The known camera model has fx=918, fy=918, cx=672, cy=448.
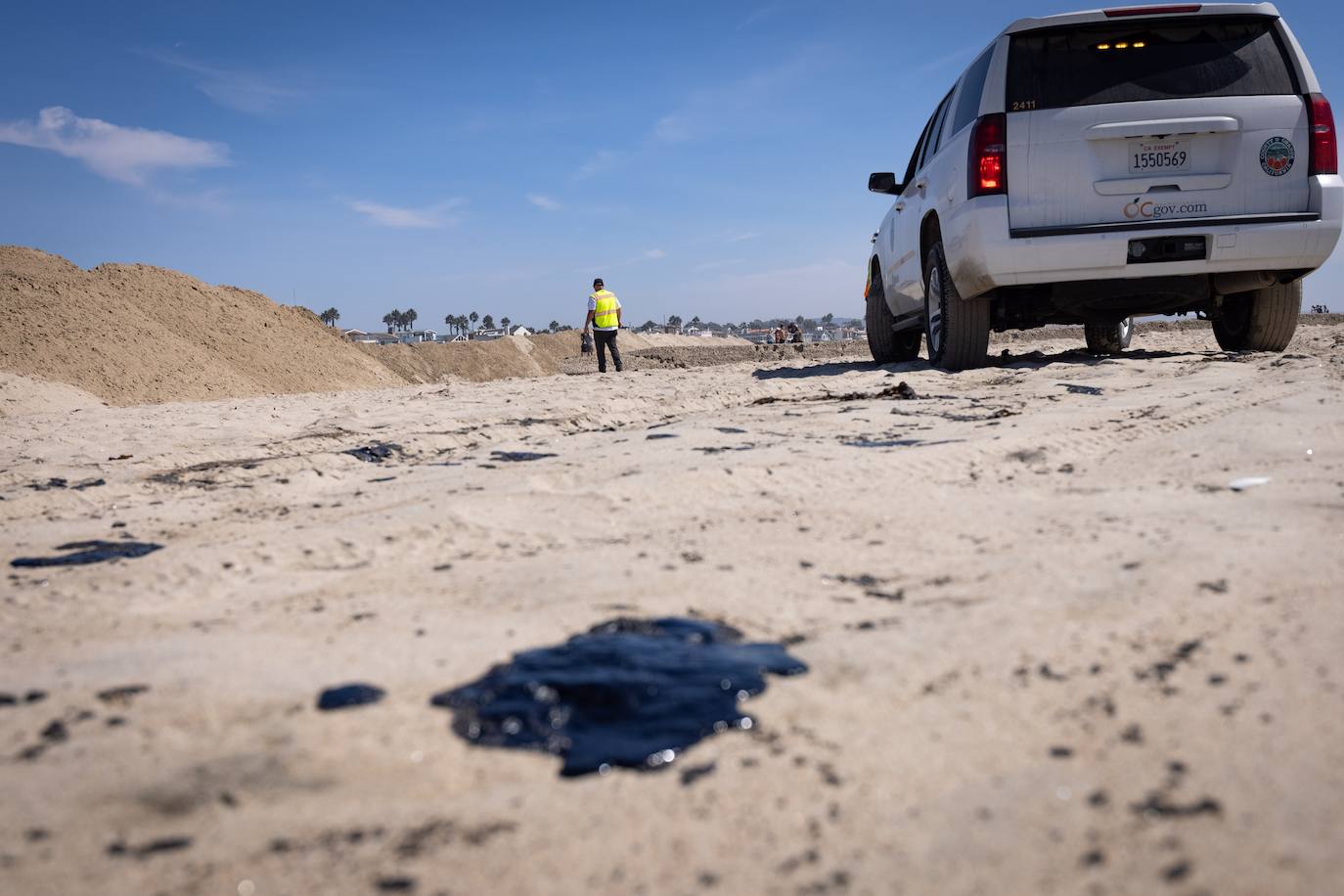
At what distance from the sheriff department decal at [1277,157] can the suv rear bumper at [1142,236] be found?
7.5 inches

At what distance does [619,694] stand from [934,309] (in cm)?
556

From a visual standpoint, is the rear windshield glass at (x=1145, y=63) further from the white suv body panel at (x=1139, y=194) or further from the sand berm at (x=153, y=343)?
the sand berm at (x=153, y=343)

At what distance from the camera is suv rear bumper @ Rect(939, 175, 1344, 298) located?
5352mm

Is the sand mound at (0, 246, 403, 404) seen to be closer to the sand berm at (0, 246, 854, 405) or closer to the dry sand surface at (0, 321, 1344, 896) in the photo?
the sand berm at (0, 246, 854, 405)

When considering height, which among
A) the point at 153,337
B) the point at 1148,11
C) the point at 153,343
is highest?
the point at 1148,11

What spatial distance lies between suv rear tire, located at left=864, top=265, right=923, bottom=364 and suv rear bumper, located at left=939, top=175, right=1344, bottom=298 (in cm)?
288

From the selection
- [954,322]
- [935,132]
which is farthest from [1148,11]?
[954,322]

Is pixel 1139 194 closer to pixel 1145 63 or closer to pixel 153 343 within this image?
pixel 1145 63

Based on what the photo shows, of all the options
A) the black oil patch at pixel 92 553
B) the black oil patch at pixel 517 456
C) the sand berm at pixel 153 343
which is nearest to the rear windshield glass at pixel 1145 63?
the black oil patch at pixel 517 456

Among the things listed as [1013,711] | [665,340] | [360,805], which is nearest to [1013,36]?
[1013,711]

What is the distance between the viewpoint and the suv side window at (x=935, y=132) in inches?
268

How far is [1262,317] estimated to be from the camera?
628 cm

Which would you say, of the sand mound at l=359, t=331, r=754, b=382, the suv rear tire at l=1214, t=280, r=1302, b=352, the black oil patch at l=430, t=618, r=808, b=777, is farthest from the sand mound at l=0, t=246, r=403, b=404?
the black oil patch at l=430, t=618, r=808, b=777

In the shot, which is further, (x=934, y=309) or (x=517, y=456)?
(x=934, y=309)
